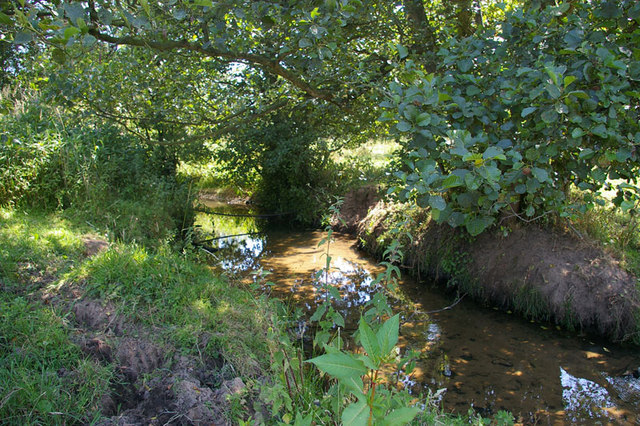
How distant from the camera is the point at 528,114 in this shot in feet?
10.3

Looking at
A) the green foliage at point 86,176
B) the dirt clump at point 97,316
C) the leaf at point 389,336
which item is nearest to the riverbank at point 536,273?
the dirt clump at point 97,316

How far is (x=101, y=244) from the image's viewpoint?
16.5ft

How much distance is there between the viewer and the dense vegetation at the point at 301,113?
267 cm

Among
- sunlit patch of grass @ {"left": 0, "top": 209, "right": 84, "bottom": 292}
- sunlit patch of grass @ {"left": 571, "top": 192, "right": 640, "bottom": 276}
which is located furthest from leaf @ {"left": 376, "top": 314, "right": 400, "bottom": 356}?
sunlit patch of grass @ {"left": 571, "top": 192, "right": 640, "bottom": 276}

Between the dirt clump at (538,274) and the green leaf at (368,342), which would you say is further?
the dirt clump at (538,274)

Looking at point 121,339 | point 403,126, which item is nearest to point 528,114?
point 403,126

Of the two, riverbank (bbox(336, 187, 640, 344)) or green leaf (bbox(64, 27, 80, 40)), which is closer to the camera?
green leaf (bbox(64, 27, 80, 40))

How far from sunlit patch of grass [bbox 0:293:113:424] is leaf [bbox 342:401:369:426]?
2036 millimetres

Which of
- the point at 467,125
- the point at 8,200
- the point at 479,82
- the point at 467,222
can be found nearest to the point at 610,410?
the point at 467,222

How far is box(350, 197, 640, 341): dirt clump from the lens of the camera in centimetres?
523

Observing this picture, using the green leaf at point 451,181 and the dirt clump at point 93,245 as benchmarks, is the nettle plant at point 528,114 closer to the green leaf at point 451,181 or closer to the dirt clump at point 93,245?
the green leaf at point 451,181

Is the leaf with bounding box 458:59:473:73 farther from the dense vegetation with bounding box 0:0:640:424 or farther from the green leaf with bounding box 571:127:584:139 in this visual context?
the green leaf with bounding box 571:127:584:139

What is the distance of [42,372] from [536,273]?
5589mm

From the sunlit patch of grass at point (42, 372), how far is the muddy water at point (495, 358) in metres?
1.63
